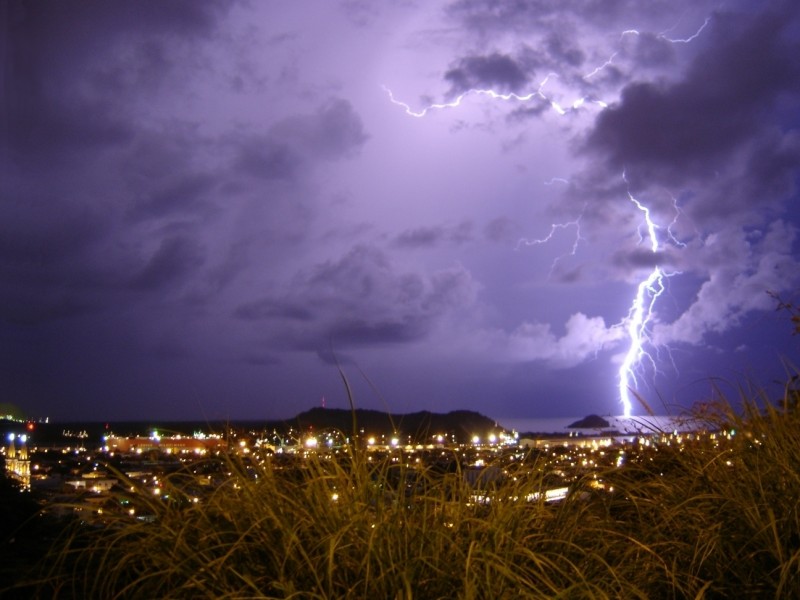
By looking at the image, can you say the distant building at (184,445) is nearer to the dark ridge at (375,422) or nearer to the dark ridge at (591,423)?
the dark ridge at (375,422)

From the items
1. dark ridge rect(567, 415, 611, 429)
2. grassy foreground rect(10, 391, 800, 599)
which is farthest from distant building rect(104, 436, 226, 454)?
dark ridge rect(567, 415, 611, 429)

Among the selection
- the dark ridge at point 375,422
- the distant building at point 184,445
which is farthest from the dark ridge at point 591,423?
the distant building at point 184,445

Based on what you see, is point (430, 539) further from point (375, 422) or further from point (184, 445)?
point (184, 445)

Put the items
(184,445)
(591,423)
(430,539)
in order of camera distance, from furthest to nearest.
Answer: (591,423)
(184,445)
(430,539)

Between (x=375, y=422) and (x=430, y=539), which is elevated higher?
(x=375, y=422)

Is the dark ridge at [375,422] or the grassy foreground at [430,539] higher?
the dark ridge at [375,422]

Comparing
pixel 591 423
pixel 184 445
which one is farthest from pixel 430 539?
pixel 591 423

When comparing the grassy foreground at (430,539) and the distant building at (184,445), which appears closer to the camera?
the grassy foreground at (430,539)

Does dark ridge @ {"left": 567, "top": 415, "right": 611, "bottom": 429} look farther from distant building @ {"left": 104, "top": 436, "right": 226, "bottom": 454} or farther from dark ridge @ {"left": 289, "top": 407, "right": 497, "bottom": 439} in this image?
distant building @ {"left": 104, "top": 436, "right": 226, "bottom": 454}

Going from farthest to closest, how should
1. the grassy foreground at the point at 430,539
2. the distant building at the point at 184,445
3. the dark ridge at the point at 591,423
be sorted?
the dark ridge at the point at 591,423, the distant building at the point at 184,445, the grassy foreground at the point at 430,539

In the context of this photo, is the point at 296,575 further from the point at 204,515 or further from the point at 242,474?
the point at 242,474
